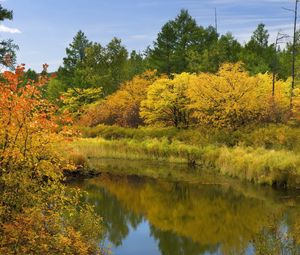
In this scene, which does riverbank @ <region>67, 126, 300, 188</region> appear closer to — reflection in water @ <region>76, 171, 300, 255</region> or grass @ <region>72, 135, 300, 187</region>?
grass @ <region>72, 135, 300, 187</region>

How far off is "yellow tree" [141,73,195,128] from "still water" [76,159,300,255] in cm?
1224

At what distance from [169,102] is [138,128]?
5.87 metres

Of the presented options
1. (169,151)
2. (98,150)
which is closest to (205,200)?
(169,151)

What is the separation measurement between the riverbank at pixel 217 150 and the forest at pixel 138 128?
0.08 m

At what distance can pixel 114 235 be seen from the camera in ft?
53.1

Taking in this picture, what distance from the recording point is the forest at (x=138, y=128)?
9.58 meters

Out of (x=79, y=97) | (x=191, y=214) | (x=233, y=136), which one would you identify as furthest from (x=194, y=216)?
(x=79, y=97)

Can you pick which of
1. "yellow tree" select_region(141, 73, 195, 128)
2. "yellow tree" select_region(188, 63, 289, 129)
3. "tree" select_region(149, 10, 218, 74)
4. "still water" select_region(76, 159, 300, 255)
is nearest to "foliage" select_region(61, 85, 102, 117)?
"tree" select_region(149, 10, 218, 74)

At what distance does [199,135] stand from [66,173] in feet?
37.4

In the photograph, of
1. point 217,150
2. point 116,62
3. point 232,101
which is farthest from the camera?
point 116,62

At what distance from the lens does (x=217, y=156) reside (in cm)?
2917

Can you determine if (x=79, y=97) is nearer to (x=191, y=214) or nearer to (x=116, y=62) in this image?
(x=116, y=62)

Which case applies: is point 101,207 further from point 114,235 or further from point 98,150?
point 98,150

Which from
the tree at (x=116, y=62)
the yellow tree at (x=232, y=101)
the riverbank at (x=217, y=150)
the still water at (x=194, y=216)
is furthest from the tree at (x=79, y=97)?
the still water at (x=194, y=216)
